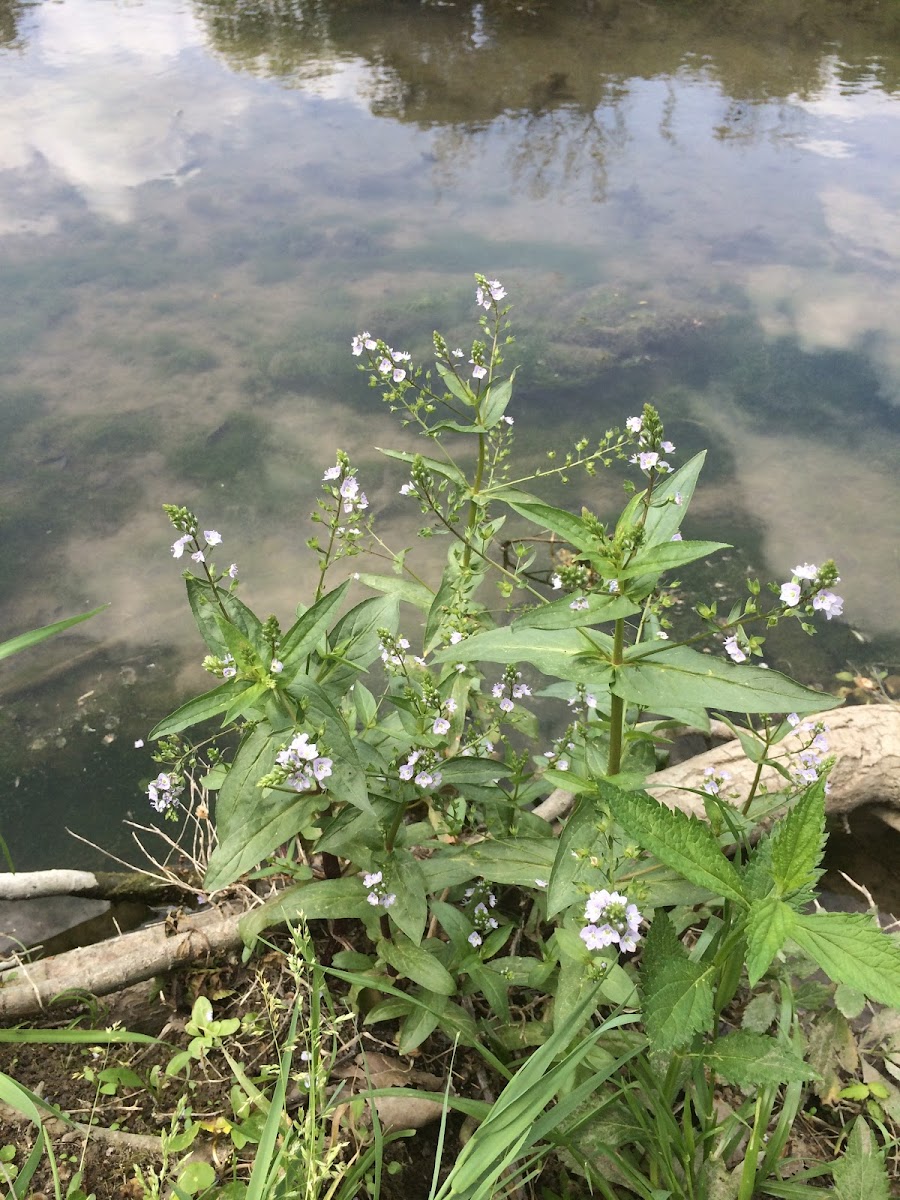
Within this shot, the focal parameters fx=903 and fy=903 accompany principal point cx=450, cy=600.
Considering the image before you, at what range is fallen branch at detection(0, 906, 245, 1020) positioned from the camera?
211 centimetres

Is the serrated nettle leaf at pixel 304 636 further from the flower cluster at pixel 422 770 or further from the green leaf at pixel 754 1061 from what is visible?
the green leaf at pixel 754 1061

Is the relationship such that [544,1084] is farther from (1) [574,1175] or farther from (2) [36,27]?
(2) [36,27]

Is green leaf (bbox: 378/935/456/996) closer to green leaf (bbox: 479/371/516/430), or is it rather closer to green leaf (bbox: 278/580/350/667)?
green leaf (bbox: 278/580/350/667)

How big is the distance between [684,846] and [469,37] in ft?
26.9

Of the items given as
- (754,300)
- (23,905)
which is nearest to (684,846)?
(23,905)

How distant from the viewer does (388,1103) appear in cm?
187

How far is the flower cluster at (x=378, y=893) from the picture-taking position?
1.84m

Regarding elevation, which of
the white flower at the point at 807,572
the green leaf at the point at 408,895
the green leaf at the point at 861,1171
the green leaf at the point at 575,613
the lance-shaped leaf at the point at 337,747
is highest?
the white flower at the point at 807,572

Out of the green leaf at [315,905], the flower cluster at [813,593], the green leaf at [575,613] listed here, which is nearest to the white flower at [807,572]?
the flower cluster at [813,593]

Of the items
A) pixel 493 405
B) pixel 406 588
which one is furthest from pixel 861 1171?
pixel 493 405

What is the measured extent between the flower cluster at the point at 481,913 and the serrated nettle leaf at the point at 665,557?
0.86 m

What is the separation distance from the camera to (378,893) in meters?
1.86

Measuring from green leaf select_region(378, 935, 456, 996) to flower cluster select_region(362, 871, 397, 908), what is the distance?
117 mm

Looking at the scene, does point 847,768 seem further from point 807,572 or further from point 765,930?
point 765,930
